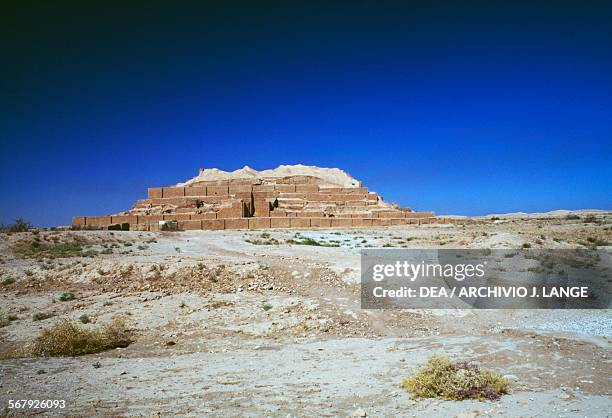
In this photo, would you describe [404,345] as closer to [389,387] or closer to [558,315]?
[389,387]

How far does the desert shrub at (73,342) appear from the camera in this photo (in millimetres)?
8000

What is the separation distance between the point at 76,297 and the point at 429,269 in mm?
9291

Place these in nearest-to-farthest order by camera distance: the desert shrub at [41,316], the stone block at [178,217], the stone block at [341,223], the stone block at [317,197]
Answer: the desert shrub at [41,316] < the stone block at [341,223] < the stone block at [178,217] < the stone block at [317,197]

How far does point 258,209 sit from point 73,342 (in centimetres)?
2683

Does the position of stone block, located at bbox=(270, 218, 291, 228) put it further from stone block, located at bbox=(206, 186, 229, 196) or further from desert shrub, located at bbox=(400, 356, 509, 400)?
desert shrub, located at bbox=(400, 356, 509, 400)

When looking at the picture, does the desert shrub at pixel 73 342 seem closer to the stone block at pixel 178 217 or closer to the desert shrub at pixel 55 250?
the desert shrub at pixel 55 250

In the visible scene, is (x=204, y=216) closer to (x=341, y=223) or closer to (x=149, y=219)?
(x=149, y=219)

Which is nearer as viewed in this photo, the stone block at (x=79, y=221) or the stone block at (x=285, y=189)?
the stone block at (x=79, y=221)

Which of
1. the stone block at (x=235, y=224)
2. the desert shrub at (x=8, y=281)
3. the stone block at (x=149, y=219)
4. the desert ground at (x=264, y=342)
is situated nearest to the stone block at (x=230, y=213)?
the stone block at (x=235, y=224)

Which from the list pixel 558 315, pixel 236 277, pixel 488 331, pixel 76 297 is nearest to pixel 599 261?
pixel 558 315

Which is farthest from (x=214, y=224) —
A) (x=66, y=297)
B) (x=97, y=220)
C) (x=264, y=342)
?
(x=264, y=342)

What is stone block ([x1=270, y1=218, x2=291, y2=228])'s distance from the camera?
30.6 meters

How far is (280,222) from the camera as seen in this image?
3075cm

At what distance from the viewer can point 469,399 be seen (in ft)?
14.9
